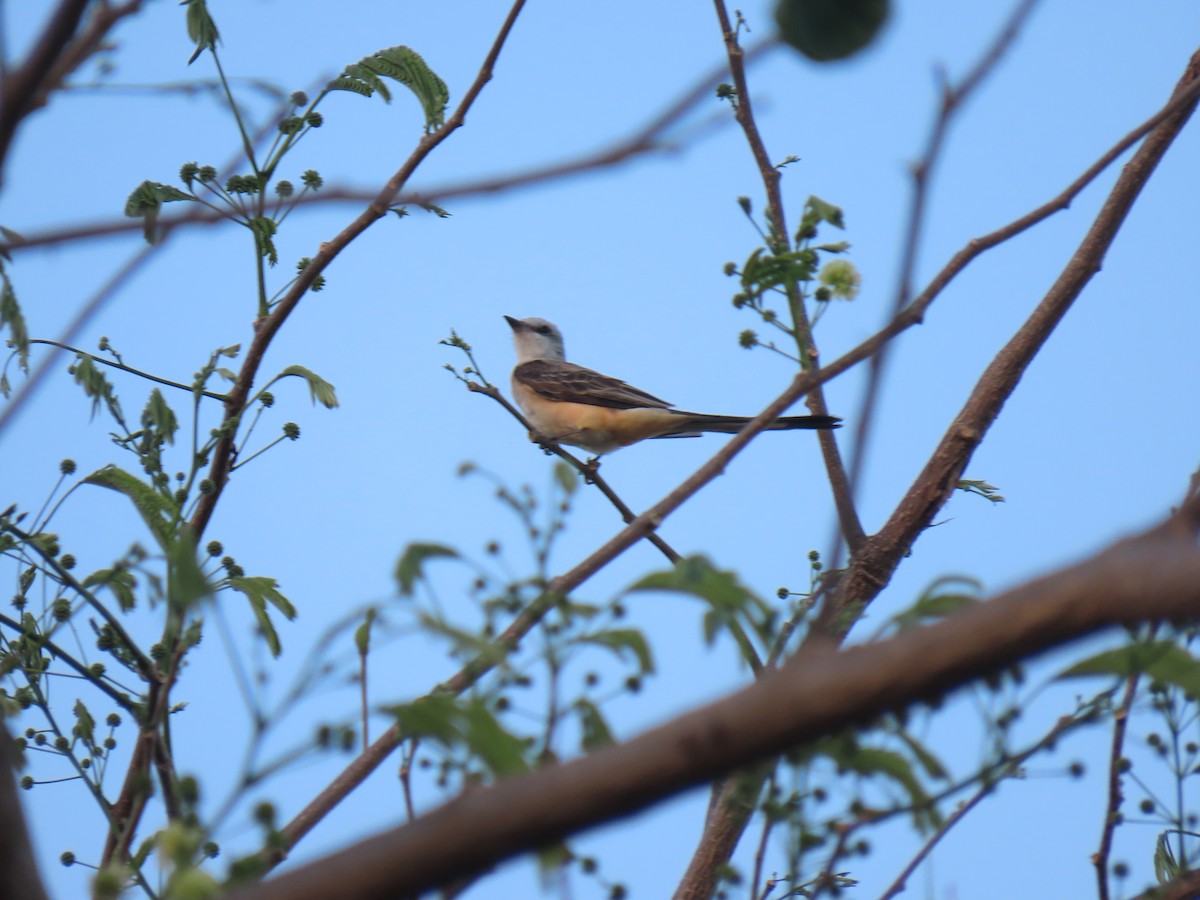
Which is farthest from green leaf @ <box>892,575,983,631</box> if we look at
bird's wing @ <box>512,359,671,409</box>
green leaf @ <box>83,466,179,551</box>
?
bird's wing @ <box>512,359,671,409</box>

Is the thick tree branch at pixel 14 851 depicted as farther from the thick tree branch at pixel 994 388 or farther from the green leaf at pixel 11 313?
the thick tree branch at pixel 994 388

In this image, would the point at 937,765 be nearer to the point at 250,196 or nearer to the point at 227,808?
the point at 227,808

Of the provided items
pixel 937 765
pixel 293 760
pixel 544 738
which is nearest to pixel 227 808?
pixel 293 760

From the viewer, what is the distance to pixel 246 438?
372cm

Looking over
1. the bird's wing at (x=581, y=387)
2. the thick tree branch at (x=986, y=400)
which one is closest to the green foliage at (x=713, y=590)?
the thick tree branch at (x=986, y=400)

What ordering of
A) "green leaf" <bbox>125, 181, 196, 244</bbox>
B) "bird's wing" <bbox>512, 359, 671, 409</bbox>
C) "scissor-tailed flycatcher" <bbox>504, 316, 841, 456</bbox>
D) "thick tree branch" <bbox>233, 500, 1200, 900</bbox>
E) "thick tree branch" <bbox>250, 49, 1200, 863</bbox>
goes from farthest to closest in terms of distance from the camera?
"bird's wing" <bbox>512, 359, 671, 409</bbox>
"scissor-tailed flycatcher" <bbox>504, 316, 841, 456</bbox>
"green leaf" <bbox>125, 181, 196, 244</bbox>
"thick tree branch" <bbox>250, 49, 1200, 863</bbox>
"thick tree branch" <bbox>233, 500, 1200, 900</bbox>

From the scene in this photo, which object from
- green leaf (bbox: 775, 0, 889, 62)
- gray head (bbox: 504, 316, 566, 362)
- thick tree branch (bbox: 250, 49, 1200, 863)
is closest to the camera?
green leaf (bbox: 775, 0, 889, 62)

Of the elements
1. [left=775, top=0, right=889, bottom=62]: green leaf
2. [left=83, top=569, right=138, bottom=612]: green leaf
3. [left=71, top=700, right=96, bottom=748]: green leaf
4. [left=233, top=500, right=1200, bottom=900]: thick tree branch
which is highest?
[left=83, top=569, right=138, bottom=612]: green leaf

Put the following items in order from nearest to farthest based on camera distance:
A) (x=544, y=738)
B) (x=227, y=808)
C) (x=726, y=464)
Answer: (x=227, y=808)
(x=544, y=738)
(x=726, y=464)

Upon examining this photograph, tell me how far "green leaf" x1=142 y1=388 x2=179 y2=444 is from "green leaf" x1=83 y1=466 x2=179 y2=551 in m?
0.14

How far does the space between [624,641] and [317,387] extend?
2331mm

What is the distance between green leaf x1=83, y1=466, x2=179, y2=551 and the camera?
3234 millimetres

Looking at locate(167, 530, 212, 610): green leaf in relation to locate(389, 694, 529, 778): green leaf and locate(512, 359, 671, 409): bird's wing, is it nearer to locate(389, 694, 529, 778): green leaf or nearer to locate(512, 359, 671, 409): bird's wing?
locate(389, 694, 529, 778): green leaf

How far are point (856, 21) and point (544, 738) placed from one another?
107 centimetres
